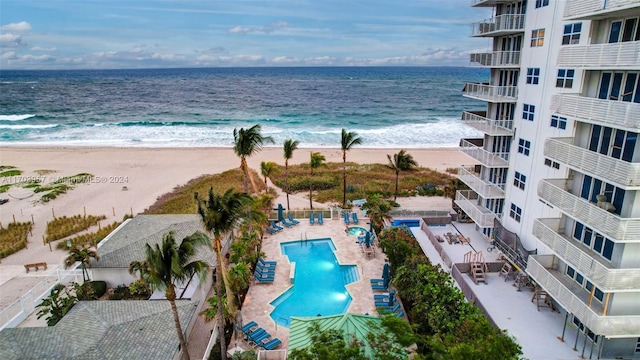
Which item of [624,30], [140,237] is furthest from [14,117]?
[624,30]

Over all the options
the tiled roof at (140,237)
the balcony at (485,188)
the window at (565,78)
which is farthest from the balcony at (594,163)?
the tiled roof at (140,237)

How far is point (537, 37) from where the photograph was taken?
20.0 metres

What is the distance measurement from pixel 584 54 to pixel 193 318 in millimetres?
19383

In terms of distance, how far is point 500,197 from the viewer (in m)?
23.4

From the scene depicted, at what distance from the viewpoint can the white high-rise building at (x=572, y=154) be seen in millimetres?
13125

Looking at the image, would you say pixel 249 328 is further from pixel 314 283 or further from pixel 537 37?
pixel 537 37

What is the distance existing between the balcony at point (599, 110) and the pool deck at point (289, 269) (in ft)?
40.2

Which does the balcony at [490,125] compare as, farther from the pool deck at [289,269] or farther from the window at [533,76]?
the pool deck at [289,269]

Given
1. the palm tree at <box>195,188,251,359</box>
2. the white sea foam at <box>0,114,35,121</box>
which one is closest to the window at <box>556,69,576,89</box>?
the palm tree at <box>195,188,251,359</box>

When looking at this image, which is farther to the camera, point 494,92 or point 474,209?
point 474,209

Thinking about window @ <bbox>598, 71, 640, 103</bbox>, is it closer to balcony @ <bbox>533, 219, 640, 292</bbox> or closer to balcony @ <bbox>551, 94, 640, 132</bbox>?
balcony @ <bbox>551, 94, 640, 132</bbox>

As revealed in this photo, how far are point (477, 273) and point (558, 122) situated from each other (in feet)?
27.0

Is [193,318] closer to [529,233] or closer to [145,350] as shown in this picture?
[145,350]

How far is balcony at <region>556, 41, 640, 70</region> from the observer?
12.2m
